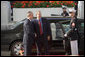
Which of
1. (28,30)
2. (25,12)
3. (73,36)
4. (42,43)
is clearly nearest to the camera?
(28,30)

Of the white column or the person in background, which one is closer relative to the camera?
the person in background

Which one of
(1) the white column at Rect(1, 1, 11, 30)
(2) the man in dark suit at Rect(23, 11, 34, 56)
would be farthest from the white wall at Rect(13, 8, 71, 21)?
(2) the man in dark suit at Rect(23, 11, 34, 56)

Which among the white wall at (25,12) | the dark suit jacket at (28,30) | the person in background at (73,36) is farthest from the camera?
the white wall at (25,12)

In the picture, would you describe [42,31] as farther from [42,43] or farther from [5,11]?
[5,11]

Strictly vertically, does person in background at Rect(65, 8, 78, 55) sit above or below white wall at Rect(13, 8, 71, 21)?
below

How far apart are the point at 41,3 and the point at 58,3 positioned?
0.99 meters

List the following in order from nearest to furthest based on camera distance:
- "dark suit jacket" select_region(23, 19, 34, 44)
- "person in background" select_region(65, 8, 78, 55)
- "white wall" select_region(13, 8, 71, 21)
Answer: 1. "dark suit jacket" select_region(23, 19, 34, 44)
2. "person in background" select_region(65, 8, 78, 55)
3. "white wall" select_region(13, 8, 71, 21)

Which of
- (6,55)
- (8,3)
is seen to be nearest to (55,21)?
(6,55)

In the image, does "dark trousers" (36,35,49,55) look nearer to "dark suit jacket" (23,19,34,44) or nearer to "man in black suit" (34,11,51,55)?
"man in black suit" (34,11,51,55)

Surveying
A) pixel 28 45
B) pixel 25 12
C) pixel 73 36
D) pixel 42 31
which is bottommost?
pixel 28 45

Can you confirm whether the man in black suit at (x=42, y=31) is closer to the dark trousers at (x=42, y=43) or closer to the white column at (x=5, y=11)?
the dark trousers at (x=42, y=43)

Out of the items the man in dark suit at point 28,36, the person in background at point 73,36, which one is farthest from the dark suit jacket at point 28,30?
the person in background at point 73,36

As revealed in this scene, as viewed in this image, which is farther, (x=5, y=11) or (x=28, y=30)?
(x=5, y=11)

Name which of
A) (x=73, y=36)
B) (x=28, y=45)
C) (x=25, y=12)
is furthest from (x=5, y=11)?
(x=28, y=45)
